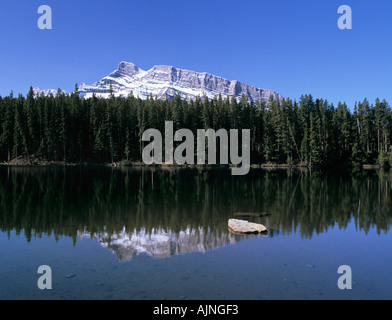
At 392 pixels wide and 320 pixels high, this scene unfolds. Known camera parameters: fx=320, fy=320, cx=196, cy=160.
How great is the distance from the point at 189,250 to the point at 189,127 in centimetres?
8808

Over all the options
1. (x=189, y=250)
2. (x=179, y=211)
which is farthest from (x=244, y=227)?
(x=179, y=211)

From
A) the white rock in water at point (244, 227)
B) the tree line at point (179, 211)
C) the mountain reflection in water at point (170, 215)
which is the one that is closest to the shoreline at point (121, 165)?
the tree line at point (179, 211)

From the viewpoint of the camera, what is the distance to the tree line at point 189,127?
93.8 m

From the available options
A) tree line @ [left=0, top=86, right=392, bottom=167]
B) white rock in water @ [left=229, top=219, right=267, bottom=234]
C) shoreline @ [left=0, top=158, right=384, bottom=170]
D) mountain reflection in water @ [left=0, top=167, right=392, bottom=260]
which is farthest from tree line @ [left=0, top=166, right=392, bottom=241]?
tree line @ [left=0, top=86, right=392, bottom=167]

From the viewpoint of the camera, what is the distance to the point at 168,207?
979 inches

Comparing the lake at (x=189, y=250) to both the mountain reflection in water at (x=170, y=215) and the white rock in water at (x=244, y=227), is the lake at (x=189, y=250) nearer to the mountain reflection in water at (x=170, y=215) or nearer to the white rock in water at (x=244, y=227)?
the mountain reflection in water at (x=170, y=215)

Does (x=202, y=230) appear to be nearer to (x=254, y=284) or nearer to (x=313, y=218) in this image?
(x=254, y=284)

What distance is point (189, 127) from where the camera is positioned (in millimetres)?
101500

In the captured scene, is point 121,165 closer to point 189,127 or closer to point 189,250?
point 189,127

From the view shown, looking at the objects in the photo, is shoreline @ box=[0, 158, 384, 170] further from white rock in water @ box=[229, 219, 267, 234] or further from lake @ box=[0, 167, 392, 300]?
white rock in water @ box=[229, 219, 267, 234]

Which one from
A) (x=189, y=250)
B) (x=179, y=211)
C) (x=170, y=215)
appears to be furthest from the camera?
(x=179, y=211)

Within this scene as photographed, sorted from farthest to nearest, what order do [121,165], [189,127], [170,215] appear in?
[189,127], [121,165], [170,215]
